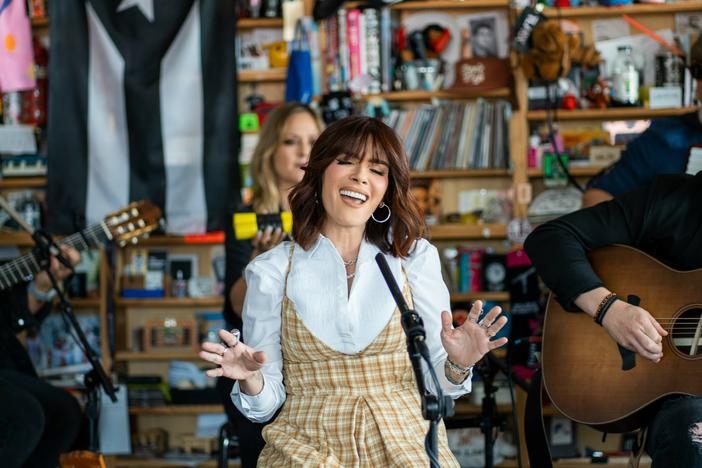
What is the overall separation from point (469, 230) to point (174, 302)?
1.45 m

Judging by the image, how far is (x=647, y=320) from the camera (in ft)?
7.39

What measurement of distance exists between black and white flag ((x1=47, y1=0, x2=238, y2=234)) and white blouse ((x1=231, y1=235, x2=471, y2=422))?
7.23ft

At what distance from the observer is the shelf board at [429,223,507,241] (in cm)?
423

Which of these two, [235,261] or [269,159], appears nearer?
[235,261]

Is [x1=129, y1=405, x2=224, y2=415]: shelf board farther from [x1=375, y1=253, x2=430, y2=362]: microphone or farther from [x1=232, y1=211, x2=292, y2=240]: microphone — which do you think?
[x1=375, y1=253, x2=430, y2=362]: microphone

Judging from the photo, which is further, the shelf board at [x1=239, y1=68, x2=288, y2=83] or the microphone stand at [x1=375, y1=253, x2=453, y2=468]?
the shelf board at [x1=239, y1=68, x2=288, y2=83]

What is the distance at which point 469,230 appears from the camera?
4242 millimetres

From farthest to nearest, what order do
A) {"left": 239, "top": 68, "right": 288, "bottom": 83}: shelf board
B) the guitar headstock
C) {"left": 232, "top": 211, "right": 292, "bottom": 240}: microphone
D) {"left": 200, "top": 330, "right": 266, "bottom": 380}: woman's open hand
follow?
{"left": 239, "top": 68, "right": 288, "bottom": 83}: shelf board < the guitar headstock < {"left": 232, "top": 211, "right": 292, "bottom": 240}: microphone < {"left": 200, "top": 330, "right": 266, "bottom": 380}: woman's open hand

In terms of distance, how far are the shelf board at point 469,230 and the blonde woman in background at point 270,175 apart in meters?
1.09

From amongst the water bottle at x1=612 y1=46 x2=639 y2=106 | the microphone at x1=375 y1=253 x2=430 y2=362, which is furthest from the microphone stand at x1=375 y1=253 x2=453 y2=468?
the water bottle at x1=612 y1=46 x2=639 y2=106

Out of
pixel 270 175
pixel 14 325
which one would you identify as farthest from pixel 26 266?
pixel 270 175

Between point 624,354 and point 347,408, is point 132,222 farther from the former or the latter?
point 624,354

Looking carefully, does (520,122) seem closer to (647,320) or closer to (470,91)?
(470,91)

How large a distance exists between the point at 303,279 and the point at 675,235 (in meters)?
1.00
